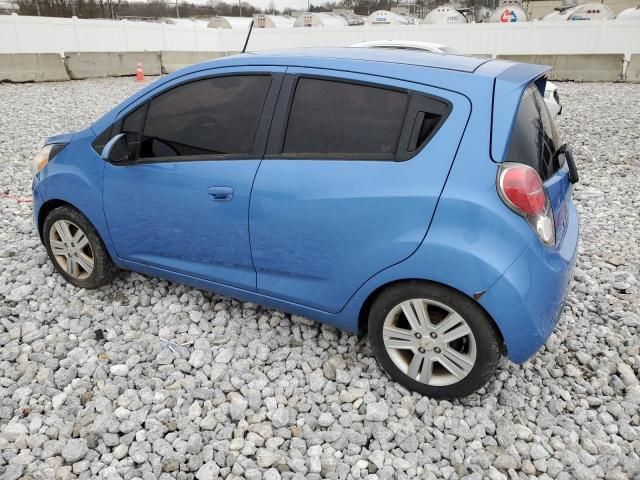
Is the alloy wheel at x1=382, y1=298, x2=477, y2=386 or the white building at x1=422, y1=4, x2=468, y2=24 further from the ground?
the white building at x1=422, y1=4, x2=468, y2=24

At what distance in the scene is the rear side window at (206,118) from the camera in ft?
9.09

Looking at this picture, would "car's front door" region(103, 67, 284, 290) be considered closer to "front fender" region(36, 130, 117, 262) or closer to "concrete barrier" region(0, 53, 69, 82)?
"front fender" region(36, 130, 117, 262)

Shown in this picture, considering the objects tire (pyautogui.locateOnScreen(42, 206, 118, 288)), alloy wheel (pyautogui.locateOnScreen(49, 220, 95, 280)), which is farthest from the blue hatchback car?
alloy wheel (pyautogui.locateOnScreen(49, 220, 95, 280))

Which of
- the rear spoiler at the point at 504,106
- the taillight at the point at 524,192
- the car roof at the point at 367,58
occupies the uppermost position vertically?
the car roof at the point at 367,58

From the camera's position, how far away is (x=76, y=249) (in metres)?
3.56

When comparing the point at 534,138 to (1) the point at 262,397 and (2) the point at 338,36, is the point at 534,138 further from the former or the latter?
(2) the point at 338,36

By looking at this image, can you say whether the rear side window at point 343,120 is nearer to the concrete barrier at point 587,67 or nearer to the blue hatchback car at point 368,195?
the blue hatchback car at point 368,195

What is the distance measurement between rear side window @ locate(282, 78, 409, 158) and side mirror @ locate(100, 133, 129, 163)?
1106 mm

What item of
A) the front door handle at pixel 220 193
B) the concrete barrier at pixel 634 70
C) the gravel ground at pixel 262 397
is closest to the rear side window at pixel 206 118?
the front door handle at pixel 220 193

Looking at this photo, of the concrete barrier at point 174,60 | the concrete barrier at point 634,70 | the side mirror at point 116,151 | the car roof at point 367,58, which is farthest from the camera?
the concrete barrier at point 174,60

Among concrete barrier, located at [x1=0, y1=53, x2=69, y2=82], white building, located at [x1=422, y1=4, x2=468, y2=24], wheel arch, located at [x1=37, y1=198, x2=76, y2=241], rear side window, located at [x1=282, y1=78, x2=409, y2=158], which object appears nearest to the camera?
rear side window, located at [x1=282, y1=78, x2=409, y2=158]

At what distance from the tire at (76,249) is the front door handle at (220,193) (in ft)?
3.89

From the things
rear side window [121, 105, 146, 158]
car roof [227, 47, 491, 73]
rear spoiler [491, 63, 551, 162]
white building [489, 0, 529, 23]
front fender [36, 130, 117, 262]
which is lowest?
front fender [36, 130, 117, 262]

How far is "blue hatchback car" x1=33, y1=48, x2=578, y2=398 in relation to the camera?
7.32 feet
